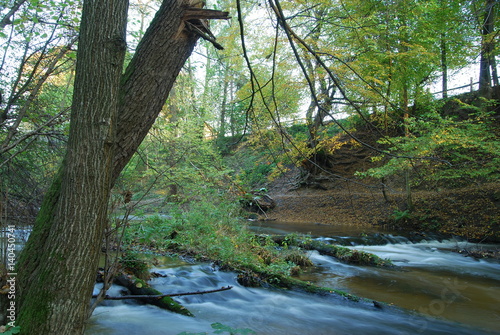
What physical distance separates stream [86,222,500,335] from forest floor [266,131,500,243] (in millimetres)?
2060

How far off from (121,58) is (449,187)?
1491 cm

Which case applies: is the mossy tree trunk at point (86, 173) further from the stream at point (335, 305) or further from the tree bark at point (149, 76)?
the stream at point (335, 305)

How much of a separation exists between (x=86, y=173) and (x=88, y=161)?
8 centimetres

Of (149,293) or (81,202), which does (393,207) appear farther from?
(81,202)

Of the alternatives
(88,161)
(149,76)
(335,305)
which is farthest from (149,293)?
(149,76)

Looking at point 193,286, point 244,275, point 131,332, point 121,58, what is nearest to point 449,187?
point 244,275

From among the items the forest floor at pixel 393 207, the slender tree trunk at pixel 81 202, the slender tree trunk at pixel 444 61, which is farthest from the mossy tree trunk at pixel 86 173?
the slender tree trunk at pixel 444 61

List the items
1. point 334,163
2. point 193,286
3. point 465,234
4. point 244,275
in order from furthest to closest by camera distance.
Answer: point 334,163, point 465,234, point 244,275, point 193,286

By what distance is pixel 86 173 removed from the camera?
7.03 ft

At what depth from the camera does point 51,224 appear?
2.29m

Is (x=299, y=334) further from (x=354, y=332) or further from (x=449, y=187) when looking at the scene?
(x=449, y=187)

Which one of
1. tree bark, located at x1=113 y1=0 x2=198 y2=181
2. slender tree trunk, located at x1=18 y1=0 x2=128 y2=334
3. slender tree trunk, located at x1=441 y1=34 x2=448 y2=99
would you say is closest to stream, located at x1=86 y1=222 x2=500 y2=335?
slender tree trunk, located at x1=18 y1=0 x2=128 y2=334

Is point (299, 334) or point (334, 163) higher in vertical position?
point (334, 163)

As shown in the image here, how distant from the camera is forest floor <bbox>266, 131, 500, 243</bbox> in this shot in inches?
444
